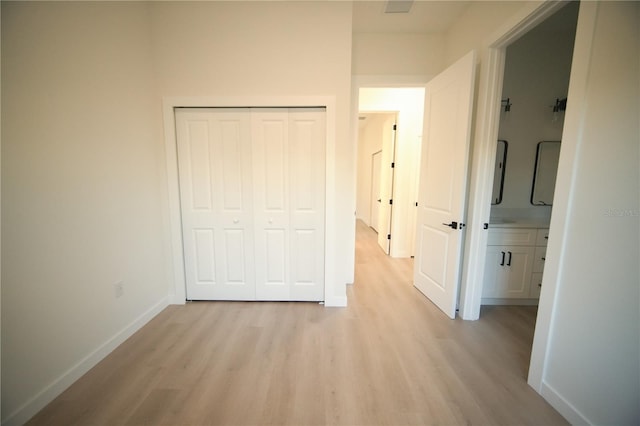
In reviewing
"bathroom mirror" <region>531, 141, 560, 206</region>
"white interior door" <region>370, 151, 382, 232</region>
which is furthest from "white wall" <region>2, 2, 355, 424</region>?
"white interior door" <region>370, 151, 382, 232</region>

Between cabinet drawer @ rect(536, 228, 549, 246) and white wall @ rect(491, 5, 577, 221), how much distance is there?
1.37ft

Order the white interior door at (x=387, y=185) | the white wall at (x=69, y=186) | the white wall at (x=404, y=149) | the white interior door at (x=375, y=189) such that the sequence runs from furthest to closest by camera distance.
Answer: the white interior door at (x=375, y=189)
the white interior door at (x=387, y=185)
the white wall at (x=404, y=149)
the white wall at (x=69, y=186)

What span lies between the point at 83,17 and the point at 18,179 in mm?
1180

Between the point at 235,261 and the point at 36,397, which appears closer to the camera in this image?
the point at 36,397

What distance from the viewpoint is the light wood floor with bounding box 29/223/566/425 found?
1.29 m

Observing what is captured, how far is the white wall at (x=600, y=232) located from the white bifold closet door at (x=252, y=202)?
1719 mm

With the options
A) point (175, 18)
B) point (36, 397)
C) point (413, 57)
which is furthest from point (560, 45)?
point (36, 397)

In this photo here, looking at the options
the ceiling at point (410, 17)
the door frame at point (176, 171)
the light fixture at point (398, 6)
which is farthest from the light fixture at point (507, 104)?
the door frame at point (176, 171)

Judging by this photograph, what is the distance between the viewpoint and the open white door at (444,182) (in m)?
2.04

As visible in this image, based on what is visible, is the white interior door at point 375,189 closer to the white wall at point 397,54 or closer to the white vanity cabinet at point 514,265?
the white wall at point 397,54

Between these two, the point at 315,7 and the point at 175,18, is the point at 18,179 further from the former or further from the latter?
the point at 315,7

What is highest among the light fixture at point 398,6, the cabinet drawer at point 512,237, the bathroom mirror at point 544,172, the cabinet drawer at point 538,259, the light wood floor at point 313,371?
the light fixture at point 398,6

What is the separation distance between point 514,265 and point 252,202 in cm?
278

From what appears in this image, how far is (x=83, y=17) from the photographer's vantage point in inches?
60.1
